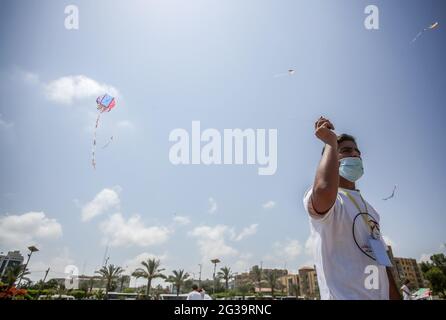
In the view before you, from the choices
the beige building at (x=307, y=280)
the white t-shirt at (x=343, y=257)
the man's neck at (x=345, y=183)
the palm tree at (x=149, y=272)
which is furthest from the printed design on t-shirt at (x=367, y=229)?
the beige building at (x=307, y=280)

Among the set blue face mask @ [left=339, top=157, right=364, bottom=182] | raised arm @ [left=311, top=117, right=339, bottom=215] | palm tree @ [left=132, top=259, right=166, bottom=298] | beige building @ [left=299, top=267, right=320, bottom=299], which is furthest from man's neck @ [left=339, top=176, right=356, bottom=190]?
beige building @ [left=299, top=267, right=320, bottom=299]

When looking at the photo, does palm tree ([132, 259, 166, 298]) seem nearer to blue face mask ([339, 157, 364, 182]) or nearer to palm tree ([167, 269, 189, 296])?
palm tree ([167, 269, 189, 296])

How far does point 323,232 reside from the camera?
1.48 m

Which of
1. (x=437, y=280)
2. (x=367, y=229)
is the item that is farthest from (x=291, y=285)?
(x=367, y=229)

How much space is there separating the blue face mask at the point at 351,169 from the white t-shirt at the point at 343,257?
0.50m

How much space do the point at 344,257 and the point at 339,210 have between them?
264 millimetres

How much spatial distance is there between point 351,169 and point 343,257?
2.82ft

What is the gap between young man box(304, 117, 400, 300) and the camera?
1.35m

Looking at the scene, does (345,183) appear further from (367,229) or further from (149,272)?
(149,272)

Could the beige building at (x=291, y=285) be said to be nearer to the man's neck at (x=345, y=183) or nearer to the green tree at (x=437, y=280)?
the green tree at (x=437, y=280)

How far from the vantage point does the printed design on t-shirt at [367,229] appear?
151cm
